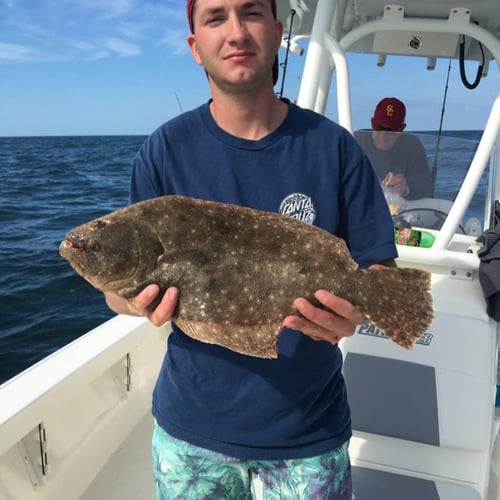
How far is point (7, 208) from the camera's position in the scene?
17672mm

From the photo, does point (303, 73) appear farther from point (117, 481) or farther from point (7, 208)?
point (7, 208)

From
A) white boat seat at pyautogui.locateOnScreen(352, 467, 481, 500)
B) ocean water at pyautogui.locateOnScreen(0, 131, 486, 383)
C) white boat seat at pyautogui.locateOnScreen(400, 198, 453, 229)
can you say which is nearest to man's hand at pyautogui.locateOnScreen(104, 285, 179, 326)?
white boat seat at pyautogui.locateOnScreen(352, 467, 481, 500)

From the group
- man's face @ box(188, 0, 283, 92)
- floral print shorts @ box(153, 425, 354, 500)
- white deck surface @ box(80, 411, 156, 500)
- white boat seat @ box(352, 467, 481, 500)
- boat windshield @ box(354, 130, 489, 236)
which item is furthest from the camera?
boat windshield @ box(354, 130, 489, 236)

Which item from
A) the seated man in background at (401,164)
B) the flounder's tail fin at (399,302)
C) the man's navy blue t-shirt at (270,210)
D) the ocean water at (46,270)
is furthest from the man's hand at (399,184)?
the flounder's tail fin at (399,302)

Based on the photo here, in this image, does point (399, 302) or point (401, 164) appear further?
point (401, 164)

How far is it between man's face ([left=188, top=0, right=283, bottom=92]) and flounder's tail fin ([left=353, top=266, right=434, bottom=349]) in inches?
32.9

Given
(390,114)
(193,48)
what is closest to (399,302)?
(193,48)

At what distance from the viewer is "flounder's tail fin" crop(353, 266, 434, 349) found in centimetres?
182

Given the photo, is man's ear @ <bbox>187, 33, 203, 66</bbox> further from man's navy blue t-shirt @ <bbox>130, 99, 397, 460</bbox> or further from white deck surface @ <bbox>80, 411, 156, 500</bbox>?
white deck surface @ <bbox>80, 411, 156, 500</bbox>

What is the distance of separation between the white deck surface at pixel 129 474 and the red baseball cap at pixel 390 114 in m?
3.23

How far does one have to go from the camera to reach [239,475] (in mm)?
1989

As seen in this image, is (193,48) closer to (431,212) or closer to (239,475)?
(239,475)

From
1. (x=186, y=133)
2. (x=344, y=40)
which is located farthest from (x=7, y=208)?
(x=186, y=133)

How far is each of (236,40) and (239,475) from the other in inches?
63.9
